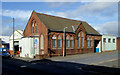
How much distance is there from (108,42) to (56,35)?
72.0 feet

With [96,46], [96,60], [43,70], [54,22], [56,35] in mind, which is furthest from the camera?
[96,46]

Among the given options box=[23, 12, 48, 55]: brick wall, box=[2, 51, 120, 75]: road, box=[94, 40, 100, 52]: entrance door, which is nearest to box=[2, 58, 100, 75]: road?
box=[2, 51, 120, 75]: road

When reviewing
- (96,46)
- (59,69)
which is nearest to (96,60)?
(59,69)

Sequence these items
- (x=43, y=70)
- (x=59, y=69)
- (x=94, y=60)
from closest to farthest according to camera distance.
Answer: (x=43, y=70)
(x=59, y=69)
(x=94, y=60)

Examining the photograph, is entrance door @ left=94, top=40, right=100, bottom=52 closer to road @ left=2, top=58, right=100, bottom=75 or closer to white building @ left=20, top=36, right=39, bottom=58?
white building @ left=20, top=36, right=39, bottom=58

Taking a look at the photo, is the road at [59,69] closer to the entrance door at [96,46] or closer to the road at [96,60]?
the road at [96,60]

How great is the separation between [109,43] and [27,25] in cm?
2710

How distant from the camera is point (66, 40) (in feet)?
112

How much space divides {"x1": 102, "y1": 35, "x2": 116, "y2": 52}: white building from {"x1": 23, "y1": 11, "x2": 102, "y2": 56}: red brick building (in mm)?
5171

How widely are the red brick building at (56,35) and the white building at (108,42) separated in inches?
204

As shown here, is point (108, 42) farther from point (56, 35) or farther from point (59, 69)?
point (59, 69)

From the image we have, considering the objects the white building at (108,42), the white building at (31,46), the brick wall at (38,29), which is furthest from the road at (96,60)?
the white building at (108,42)

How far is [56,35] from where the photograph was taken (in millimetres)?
32062

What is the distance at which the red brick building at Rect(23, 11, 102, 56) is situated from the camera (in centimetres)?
3108
